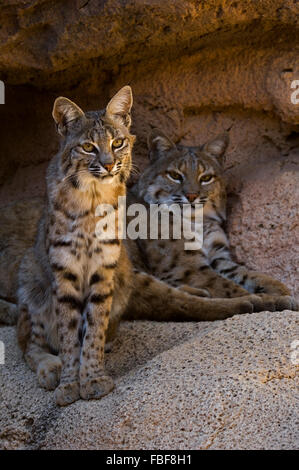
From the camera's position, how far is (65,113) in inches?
155

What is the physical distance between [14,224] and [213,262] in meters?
1.64

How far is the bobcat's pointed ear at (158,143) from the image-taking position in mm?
5477

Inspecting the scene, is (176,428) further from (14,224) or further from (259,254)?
(14,224)

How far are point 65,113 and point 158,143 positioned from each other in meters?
1.68

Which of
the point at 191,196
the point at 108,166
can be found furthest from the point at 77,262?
the point at 191,196

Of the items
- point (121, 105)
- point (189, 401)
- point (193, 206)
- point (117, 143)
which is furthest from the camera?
point (193, 206)

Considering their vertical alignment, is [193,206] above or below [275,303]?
above

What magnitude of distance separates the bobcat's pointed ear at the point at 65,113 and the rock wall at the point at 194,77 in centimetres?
100

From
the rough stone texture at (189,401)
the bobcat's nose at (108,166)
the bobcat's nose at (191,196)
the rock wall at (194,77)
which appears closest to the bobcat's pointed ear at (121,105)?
the bobcat's nose at (108,166)

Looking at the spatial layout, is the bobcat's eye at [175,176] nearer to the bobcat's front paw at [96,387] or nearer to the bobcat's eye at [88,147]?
the bobcat's eye at [88,147]

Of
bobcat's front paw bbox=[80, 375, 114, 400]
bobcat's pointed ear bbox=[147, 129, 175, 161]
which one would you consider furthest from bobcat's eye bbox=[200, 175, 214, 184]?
bobcat's front paw bbox=[80, 375, 114, 400]

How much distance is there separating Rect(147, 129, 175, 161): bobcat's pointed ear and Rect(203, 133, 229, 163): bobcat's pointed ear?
0.29 meters

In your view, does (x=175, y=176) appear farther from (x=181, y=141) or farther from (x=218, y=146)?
(x=181, y=141)

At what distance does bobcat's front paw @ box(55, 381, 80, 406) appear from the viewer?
3416mm
